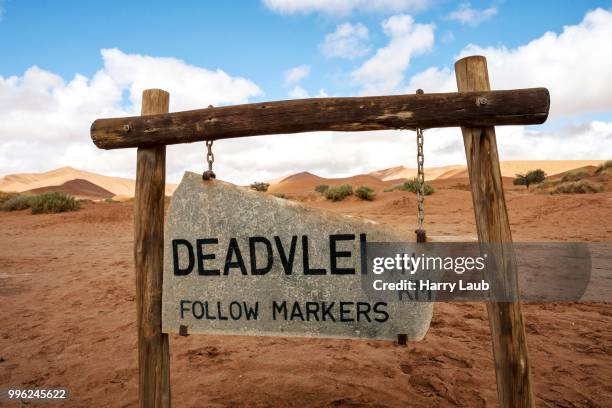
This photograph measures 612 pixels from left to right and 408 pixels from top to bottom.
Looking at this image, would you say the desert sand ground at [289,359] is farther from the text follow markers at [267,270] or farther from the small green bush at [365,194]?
the small green bush at [365,194]

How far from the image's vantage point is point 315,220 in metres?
2.46

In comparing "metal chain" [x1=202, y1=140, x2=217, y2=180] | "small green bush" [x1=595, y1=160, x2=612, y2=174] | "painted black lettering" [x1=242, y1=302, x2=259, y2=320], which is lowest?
"painted black lettering" [x1=242, y1=302, x2=259, y2=320]

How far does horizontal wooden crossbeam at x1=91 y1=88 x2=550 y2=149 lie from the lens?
2146 millimetres

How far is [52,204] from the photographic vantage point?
55.3ft

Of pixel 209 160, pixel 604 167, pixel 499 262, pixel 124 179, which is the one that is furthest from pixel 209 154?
pixel 124 179

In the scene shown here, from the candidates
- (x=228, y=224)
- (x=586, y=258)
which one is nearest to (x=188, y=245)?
(x=228, y=224)

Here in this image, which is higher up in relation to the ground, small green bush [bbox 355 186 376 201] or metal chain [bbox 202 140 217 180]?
small green bush [bbox 355 186 376 201]

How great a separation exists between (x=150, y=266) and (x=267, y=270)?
0.81m

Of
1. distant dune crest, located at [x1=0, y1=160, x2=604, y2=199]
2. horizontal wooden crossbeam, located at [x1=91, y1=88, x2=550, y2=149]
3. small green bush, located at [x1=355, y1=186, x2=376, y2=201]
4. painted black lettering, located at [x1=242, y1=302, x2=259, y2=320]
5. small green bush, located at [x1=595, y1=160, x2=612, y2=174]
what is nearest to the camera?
horizontal wooden crossbeam, located at [x1=91, y1=88, x2=550, y2=149]

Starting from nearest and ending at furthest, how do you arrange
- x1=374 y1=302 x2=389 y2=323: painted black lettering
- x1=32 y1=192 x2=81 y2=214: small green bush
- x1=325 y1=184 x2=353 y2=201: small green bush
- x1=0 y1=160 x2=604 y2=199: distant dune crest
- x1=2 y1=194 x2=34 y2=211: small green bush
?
1. x1=374 y1=302 x2=389 y2=323: painted black lettering
2. x1=32 y1=192 x2=81 y2=214: small green bush
3. x1=2 y1=194 x2=34 y2=211: small green bush
4. x1=325 y1=184 x2=353 y2=201: small green bush
5. x1=0 y1=160 x2=604 y2=199: distant dune crest

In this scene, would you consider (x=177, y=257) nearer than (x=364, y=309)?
No

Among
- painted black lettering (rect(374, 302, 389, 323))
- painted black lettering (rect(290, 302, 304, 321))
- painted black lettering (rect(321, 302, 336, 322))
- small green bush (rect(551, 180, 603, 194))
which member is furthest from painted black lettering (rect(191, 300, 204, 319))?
small green bush (rect(551, 180, 603, 194))

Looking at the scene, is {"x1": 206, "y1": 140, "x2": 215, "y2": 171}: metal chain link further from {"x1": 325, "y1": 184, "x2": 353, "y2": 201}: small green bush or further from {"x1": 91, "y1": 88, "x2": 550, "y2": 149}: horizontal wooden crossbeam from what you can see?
{"x1": 325, "y1": 184, "x2": 353, "y2": 201}: small green bush

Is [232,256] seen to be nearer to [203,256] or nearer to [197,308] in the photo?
[203,256]
